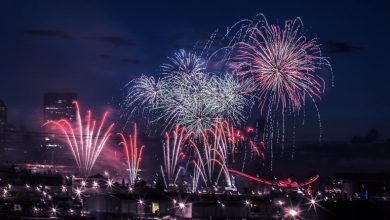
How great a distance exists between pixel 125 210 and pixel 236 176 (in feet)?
205

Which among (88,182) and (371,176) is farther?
(371,176)

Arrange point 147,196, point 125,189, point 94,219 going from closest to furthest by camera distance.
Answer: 1. point 94,219
2. point 147,196
3. point 125,189

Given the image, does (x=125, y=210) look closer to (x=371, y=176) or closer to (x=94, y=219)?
(x=94, y=219)

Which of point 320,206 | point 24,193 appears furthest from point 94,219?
point 24,193

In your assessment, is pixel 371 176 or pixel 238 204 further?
pixel 371 176

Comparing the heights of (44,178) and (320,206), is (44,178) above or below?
above

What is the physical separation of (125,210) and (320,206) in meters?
25.5

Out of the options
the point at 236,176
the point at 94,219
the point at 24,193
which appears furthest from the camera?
the point at 236,176

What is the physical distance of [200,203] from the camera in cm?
6638

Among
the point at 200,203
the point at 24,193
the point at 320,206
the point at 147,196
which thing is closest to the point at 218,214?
the point at 200,203

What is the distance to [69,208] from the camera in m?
68.1

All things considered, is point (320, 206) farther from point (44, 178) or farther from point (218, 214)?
point (44, 178)

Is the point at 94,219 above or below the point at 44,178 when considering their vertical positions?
below

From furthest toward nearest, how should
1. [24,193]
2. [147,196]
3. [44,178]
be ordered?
[44,178]
[24,193]
[147,196]
